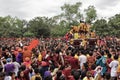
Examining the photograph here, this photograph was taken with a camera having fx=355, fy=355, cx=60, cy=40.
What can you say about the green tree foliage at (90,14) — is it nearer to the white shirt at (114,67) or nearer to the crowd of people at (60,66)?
the crowd of people at (60,66)

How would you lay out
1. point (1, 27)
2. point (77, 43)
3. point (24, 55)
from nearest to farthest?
point (24, 55)
point (77, 43)
point (1, 27)

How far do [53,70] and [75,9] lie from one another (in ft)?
215

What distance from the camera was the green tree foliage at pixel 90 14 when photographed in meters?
70.9

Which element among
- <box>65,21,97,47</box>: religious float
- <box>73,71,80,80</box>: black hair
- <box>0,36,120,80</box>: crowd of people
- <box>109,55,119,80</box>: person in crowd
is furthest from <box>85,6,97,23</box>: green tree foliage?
<box>73,71,80,80</box>: black hair

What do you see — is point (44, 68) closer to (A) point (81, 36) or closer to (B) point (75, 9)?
(A) point (81, 36)

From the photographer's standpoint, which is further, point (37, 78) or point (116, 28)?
point (116, 28)

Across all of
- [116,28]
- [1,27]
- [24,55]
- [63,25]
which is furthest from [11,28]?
[24,55]

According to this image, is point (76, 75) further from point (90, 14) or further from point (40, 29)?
point (90, 14)

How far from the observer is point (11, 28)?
249 feet

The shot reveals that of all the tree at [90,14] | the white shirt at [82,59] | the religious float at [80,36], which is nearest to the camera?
the white shirt at [82,59]

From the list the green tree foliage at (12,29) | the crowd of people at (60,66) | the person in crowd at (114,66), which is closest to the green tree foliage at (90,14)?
the green tree foliage at (12,29)

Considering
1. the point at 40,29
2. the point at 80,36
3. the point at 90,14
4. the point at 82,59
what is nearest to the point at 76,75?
the point at 82,59

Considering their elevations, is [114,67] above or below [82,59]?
below

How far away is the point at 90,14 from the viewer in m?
71.9
